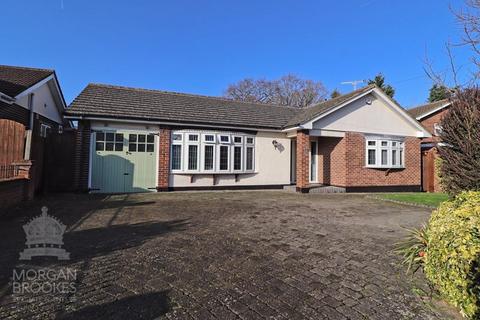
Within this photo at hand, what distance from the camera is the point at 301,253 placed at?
4.37 metres

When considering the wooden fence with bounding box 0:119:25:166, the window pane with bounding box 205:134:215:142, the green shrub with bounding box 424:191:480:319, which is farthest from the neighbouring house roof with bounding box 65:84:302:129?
the green shrub with bounding box 424:191:480:319

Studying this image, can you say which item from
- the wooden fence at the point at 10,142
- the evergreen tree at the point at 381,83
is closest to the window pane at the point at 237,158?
the wooden fence at the point at 10,142

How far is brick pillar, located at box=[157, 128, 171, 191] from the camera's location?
38.9ft

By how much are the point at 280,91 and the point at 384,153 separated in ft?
83.1

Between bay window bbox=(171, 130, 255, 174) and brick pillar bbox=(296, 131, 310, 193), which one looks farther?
brick pillar bbox=(296, 131, 310, 193)

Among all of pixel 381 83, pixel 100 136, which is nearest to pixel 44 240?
pixel 100 136

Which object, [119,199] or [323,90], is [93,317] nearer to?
[119,199]

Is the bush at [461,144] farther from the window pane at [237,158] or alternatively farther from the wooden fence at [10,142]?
the wooden fence at [10,142]

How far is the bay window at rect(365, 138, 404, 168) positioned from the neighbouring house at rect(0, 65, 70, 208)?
14.4m

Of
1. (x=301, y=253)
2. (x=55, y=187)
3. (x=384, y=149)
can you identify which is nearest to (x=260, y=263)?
(x=301, y=253)

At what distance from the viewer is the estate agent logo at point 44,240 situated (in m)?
4.02

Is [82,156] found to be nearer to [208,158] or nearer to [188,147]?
[188,147]

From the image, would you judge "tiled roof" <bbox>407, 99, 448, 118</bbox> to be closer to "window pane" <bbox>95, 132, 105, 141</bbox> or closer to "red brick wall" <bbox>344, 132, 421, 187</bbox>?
"red brick wall" <bbox>344, 132, 421, 187</bbox>

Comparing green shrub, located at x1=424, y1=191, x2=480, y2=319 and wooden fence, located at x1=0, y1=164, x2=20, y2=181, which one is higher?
wooden fence, located at x1=0, y1=164, x2=20, y2=181
